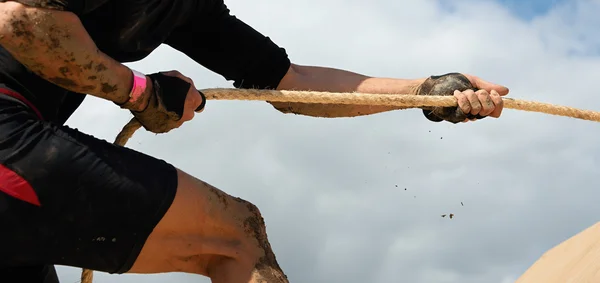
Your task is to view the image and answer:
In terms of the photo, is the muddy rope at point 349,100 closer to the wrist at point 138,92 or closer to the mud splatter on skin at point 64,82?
the wrist at point 138,92

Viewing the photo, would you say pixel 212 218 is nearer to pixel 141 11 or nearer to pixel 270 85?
pixel 141 11

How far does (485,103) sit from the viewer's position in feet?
13.6

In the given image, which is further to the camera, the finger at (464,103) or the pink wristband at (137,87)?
the finger at (464,103)

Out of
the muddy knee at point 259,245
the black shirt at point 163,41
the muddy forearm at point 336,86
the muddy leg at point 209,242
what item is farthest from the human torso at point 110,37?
the muddy forearm at point 336,86

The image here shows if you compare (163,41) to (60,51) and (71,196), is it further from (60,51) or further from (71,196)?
(71,196)

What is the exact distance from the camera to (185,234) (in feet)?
10.2

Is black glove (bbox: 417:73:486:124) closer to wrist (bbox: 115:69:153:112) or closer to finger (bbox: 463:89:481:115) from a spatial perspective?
finger (bbox: 463:89:481:115)

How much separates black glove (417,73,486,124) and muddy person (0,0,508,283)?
4.61 ft

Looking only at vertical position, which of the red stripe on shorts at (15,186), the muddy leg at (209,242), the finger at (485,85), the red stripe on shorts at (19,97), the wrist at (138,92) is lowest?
the red stripe on shorts at (15,186)

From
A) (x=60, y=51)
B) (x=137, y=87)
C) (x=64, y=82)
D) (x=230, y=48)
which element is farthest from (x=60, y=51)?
(x=230, y=48)

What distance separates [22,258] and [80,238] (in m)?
0.23

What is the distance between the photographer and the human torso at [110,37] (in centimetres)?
315

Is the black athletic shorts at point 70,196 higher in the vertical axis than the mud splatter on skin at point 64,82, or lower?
lower

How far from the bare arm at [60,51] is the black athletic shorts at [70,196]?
0.18 meters
